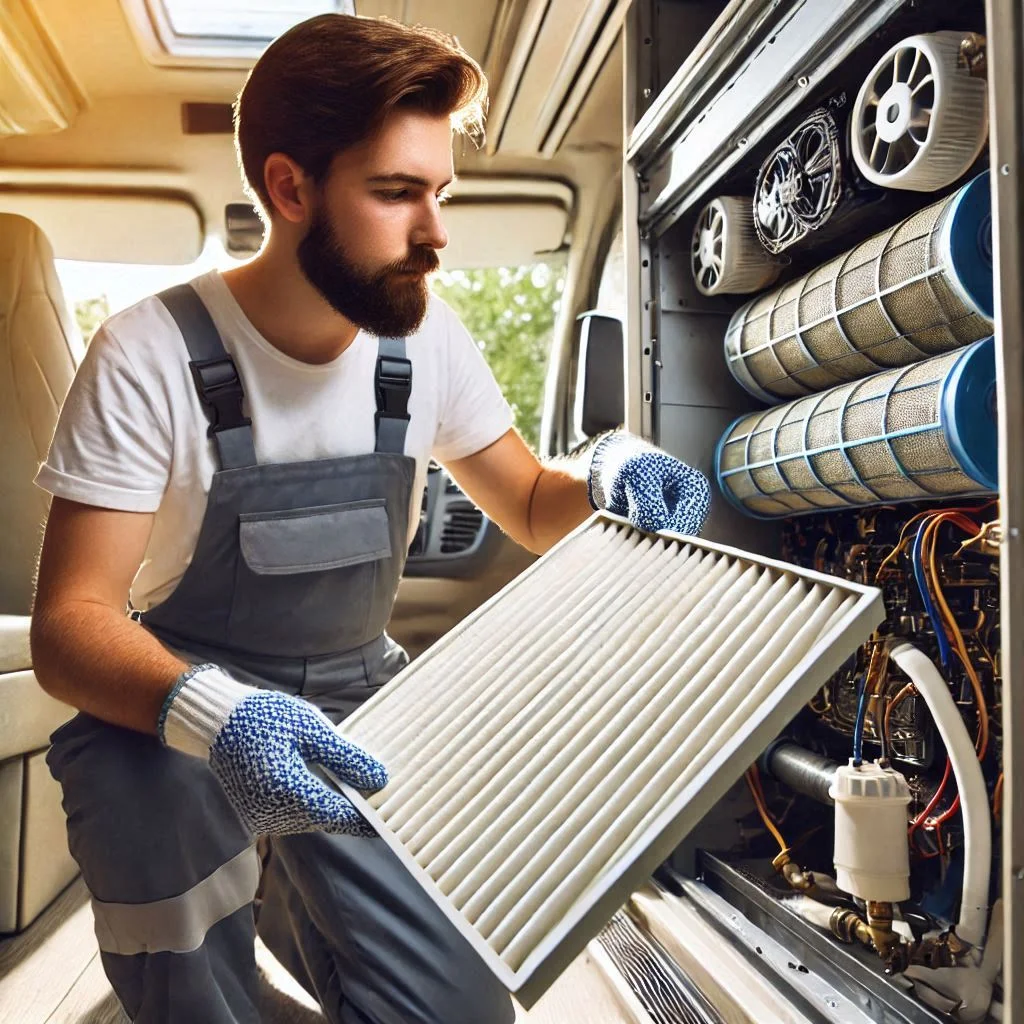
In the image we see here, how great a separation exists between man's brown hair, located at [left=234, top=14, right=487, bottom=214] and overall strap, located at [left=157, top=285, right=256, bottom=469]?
0.28 m

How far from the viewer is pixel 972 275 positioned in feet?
3.90

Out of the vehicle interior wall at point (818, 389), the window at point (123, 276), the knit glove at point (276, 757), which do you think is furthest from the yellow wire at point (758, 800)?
the window at point (123, 276)

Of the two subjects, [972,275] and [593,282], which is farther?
[593,282]

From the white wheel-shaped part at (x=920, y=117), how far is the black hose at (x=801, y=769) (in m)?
0.90

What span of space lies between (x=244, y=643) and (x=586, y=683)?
29.2 inches

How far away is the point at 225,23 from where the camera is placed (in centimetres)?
323

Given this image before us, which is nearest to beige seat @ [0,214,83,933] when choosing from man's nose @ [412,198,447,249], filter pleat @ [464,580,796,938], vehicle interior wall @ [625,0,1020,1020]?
man's nose @ [412,198,447,249]

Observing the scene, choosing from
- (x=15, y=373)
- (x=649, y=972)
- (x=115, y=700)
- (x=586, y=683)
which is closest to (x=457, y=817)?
(x=586, y=683)

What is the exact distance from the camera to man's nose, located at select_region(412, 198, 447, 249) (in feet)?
4.98

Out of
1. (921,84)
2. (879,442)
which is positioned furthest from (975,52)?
(879,442)

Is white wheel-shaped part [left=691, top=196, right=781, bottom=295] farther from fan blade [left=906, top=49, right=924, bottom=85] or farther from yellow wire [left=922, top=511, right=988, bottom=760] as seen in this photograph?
yellow wire [left=922, top=511, right=988, bottom=760]

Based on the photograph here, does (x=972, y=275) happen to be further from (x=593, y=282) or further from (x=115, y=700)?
(x=593, y=282)

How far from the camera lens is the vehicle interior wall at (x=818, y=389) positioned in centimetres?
133

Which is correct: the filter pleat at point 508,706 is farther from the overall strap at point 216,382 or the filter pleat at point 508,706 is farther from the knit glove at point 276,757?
the overall strap at point 216,382
